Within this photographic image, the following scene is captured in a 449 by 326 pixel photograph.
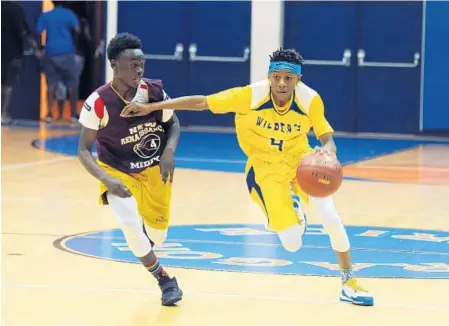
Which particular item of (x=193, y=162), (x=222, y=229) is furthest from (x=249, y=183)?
(x=193, y=162)

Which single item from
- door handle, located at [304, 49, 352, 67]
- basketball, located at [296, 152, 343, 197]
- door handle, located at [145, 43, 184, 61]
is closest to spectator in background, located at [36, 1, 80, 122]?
door handle, located at [145, 43, 184, 61]

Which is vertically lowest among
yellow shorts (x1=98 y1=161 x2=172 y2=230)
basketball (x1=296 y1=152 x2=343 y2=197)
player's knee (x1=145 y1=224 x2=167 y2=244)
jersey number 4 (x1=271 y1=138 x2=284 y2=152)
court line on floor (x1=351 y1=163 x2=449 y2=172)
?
court line on floor (x1=351 y1=163 x2=449 y2=172)

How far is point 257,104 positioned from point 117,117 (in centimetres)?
95

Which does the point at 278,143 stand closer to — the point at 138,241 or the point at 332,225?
the point at 332,225

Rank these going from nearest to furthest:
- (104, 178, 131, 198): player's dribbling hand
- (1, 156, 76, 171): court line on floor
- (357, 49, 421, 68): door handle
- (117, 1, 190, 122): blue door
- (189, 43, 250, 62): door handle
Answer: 1. (104, 178, 131, 198): player's dribbling hand
2. (1, 156, 76, 171): court line on floor
3. (357, 49, 421, 68): door handle
4. (189, 43, 250, 62): door handle
5. (117, 1, 190, 122): blue door

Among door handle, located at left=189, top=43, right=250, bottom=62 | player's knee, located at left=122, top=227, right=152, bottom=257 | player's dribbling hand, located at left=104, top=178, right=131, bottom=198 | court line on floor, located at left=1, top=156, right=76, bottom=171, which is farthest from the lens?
door handle, located at left=189, top=43, right=250, bottom=62

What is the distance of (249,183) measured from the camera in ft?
25.8

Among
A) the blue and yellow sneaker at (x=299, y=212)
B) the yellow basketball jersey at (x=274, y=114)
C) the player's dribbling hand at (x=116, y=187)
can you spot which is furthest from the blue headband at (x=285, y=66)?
the player's dribbling hand at (x=116, y=187)

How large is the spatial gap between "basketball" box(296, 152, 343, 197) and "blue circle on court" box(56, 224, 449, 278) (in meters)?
1.20

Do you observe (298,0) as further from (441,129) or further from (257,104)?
(257,104)

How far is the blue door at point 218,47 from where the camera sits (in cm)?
2131

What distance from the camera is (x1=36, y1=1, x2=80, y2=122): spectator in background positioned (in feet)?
68.3

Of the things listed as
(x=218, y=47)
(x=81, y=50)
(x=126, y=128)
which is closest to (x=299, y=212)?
(x=126, y=128)

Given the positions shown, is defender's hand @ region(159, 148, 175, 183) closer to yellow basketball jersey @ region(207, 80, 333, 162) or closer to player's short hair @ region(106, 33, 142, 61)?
yellow basketball jersey @ region(207, 80, 333, 162)
